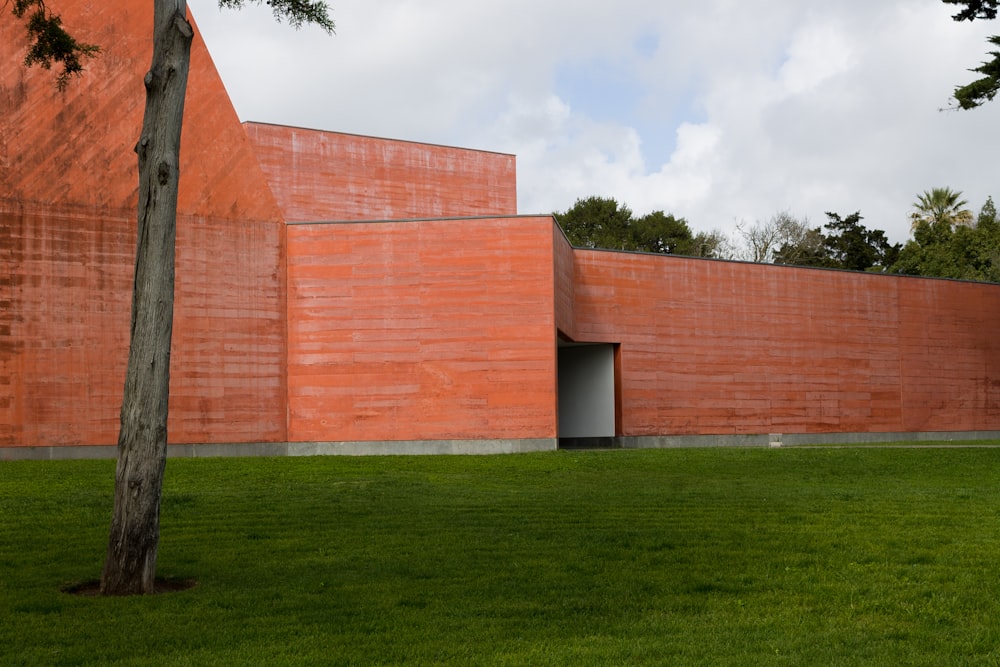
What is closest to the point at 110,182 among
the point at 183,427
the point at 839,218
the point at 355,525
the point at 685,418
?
the point at 183,427

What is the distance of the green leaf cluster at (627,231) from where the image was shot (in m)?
53.7

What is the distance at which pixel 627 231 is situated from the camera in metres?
54.3

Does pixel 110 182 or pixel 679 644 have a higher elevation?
pixel 110 182

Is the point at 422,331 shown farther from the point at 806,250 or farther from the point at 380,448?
the point at 806,250

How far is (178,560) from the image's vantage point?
9148 mm

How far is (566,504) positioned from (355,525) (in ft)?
9.31

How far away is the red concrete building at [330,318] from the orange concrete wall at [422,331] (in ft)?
0.14

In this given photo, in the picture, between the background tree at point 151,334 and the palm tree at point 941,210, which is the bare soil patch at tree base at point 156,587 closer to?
the background tree at point 151,334

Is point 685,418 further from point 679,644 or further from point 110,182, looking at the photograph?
point 679,644

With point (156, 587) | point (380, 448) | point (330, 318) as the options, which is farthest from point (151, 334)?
point (330, 318)

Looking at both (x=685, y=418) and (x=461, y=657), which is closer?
(x=461, y=657)

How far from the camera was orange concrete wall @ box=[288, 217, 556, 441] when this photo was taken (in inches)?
899

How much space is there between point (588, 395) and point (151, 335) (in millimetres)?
20409

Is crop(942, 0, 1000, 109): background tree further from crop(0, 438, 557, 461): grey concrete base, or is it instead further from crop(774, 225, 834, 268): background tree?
crop(774, 225, 834, 268): background tree
